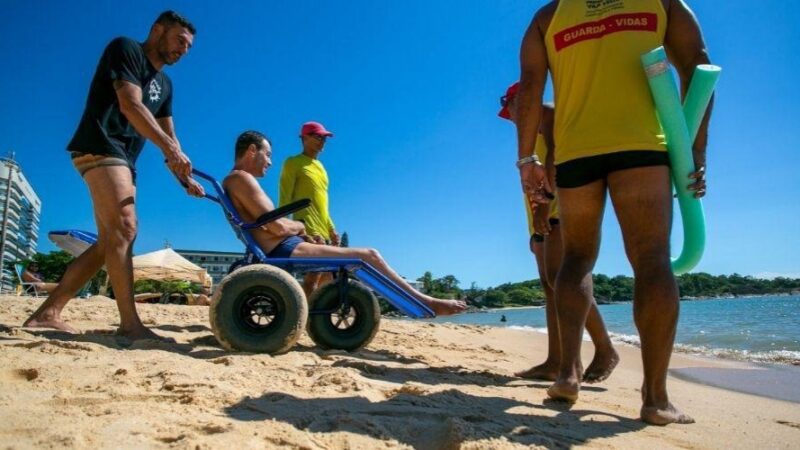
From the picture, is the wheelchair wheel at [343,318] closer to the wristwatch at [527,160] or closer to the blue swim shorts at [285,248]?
the blue swim shorts at [285,248]

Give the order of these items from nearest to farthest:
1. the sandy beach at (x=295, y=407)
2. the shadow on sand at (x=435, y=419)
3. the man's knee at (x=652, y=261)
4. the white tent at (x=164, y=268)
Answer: the sandy beach at (x=295, y=407) < the shadow on sand at (x=435, y=419) < the man's knee at (x=652, y=261) < the white tent at (x=164, y=268)

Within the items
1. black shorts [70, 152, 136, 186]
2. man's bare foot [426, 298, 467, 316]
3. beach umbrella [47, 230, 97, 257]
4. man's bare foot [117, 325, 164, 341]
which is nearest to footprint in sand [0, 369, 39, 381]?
man's bare foot [117, 325, 164, 341]

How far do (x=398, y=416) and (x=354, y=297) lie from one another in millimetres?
2147

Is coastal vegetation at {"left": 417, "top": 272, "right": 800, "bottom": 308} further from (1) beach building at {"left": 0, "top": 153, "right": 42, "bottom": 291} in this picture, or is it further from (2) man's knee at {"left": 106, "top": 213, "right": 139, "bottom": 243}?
(2) man's knee at {"left": 106, "top": 213, "right": 139, "bottom": 243}

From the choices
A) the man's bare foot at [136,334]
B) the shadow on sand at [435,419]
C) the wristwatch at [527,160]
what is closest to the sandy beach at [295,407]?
the shadow on sand at [435,419]

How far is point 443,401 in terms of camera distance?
2021mm

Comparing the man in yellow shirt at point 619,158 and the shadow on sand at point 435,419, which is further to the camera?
the man in yellow shirt at point 619,158

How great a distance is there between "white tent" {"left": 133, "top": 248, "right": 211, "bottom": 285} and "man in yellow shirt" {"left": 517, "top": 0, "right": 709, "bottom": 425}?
13824 mm

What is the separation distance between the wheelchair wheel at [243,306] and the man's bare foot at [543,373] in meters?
1.53

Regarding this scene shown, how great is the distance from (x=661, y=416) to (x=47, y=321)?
144 inches

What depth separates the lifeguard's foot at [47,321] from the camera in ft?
10.8

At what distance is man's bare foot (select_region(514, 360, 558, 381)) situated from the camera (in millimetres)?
3320

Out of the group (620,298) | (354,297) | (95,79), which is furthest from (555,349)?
(620,298)

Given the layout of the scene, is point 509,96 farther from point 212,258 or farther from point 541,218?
point 212,258
